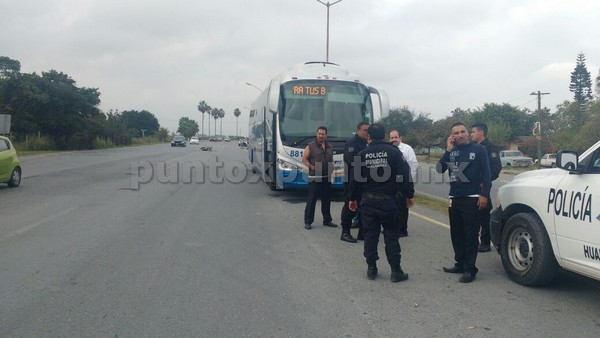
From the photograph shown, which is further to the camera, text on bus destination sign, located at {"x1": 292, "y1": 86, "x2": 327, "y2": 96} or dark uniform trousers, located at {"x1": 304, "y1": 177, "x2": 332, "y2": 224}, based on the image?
text on bus destination sign, located at {"x1": 292, "y1": 86, "x2": 327, "y2": 96}

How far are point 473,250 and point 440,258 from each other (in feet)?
3.56

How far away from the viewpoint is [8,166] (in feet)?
48.1

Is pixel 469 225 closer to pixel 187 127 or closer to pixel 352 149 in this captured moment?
pixel 352 149

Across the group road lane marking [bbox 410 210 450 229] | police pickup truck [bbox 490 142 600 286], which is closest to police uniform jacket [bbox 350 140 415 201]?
police pickup truck [bbox 490 142 600 286]

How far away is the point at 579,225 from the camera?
477cm

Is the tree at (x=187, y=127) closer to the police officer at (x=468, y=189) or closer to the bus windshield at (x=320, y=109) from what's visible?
the bus windshield at (x=320, y=109)

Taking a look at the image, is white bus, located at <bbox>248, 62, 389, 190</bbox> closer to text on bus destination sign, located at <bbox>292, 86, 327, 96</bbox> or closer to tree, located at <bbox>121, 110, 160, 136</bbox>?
text on bus destination sign, located at <bbox>292, 86, 327, 96</bbox>

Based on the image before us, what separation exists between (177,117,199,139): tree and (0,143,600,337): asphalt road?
133 metres

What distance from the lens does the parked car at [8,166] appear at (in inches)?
566

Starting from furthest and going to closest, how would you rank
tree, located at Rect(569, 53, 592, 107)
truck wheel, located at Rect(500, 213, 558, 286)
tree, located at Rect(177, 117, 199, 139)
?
1. tree, located at Rect(177, 117, 199, 139)
2. tree, located at Rect(569, 53, 592, 107)
3. truck wheel, located at Rect(500, 213, 558, 286)

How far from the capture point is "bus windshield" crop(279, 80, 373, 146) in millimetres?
12914

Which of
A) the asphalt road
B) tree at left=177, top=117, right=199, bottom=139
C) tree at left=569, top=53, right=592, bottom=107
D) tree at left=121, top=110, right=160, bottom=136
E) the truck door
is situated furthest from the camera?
tree at left=177, top=117, right=199, bottom=139

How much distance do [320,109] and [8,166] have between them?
9087 mm

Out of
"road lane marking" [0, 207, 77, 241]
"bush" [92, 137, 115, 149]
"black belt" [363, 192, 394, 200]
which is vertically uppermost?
"bush" [92, 137, 115, 149]
